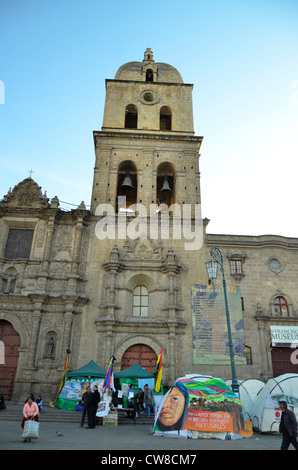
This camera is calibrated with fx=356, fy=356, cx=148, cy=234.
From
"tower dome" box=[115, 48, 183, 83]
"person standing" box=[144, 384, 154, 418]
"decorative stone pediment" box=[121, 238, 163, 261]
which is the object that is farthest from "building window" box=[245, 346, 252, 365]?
"tower dome" box=[115, 48, 183, 83]

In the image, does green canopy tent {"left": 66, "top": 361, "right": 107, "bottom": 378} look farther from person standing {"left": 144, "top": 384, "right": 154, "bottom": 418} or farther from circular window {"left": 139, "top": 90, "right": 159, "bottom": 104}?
circular window {"left": 139, "top": 90, "right": 159, "bottom": 104}

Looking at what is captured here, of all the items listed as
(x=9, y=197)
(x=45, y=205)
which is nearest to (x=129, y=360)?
(x=45, y=205)

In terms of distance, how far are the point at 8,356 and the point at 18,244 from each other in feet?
21.5

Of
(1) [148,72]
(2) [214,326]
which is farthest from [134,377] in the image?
(1) [148,72]

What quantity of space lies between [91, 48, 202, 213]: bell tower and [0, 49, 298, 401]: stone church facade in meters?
0.10

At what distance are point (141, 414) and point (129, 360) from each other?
129 inches

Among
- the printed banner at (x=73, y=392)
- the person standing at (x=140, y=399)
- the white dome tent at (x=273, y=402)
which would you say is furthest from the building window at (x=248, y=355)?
the printed banner at (x=73, y=392)

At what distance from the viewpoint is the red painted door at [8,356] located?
18103mm

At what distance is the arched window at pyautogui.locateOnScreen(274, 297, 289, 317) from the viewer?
21122mm

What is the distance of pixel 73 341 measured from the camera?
62.0 feet

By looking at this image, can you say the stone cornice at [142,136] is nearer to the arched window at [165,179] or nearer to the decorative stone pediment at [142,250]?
the arched window at [165,179]
